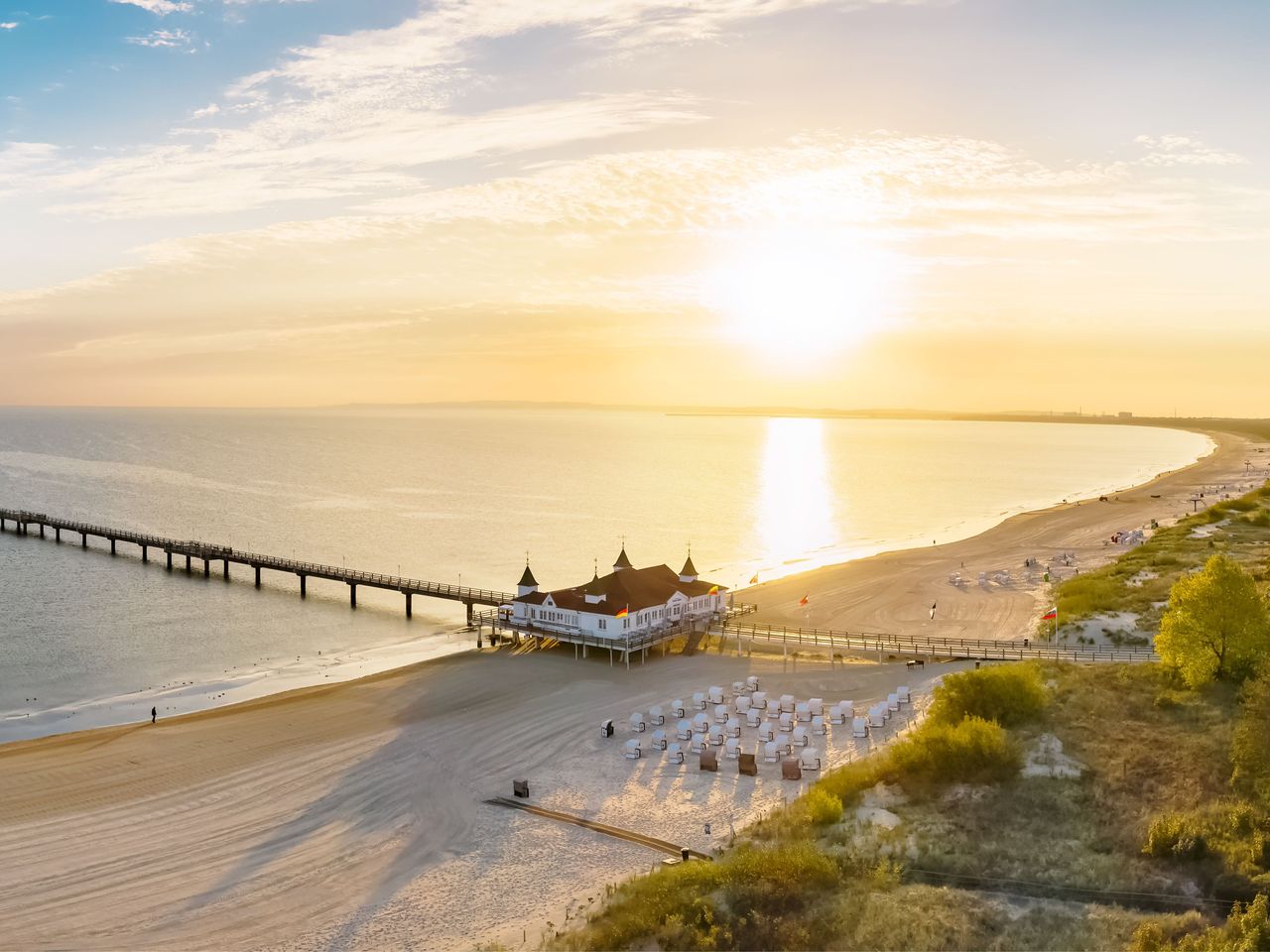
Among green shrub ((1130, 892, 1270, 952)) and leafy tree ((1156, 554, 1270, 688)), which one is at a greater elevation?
leafy tree ((1156, 554, 1270, 688))

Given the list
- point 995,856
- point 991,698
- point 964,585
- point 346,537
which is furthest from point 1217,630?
point 346,537

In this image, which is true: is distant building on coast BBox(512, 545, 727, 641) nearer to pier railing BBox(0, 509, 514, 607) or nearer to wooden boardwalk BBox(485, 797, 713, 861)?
pier railing BBox(0, 509, 514, 607)

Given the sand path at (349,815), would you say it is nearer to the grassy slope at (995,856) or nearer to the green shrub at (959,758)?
the grassy slope at (995,856)

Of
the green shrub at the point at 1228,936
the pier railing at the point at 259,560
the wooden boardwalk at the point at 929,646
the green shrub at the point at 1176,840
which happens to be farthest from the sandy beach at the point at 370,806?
the pier railing at the point at 259,560

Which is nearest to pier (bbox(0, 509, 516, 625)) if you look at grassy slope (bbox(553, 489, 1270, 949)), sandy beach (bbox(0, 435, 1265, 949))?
sandy beach (bbox(0, 435, 1265, 949))

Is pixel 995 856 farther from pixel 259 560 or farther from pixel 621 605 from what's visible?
pixel 259 560

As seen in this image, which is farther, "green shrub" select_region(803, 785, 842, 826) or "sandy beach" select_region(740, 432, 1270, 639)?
"sandy beach" select_region(740, 432, 1270, 639)
